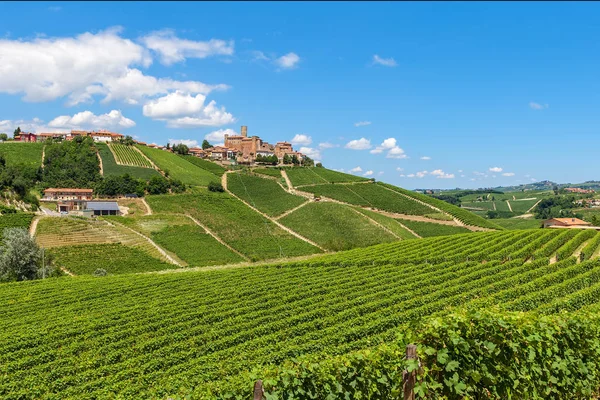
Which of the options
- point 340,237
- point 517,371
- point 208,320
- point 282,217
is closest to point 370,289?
point 208,320

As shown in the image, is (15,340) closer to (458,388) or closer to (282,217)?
(458,388)

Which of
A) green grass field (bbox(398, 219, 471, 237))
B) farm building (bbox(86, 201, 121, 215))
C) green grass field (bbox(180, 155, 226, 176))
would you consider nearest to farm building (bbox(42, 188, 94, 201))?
farm building (bbox(86, 201, 121, 215))

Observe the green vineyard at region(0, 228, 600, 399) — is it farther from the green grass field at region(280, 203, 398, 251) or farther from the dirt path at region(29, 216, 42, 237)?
the green grass field at region(280, 203, 398, 251)

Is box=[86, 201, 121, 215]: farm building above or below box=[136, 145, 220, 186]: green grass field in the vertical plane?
below

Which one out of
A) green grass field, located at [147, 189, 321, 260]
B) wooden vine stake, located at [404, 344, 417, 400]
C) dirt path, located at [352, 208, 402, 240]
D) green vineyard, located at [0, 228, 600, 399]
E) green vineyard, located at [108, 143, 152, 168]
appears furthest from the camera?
green vineyard, located at [108, 143, 152, 168]

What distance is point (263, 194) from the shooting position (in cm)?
8831

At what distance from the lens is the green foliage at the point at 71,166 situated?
78.4 meters

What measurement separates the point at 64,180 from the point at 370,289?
247 ft

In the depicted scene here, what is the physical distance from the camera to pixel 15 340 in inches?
689

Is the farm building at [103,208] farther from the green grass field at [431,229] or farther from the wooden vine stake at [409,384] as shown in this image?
the wooden vine stake at [409,384]

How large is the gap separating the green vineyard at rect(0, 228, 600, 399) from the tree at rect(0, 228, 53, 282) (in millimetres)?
7185

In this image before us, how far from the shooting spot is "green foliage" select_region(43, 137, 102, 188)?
78363 millimetres

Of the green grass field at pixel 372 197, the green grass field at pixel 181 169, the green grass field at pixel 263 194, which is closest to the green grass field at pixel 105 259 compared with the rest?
the green grass field at pixel 263 194

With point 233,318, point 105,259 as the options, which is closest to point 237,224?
point 105,259
